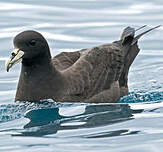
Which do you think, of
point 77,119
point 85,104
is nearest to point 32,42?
point 85,104

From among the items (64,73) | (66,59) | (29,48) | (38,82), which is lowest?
(38,82)

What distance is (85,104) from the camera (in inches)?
477

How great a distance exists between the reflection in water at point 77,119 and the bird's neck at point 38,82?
363mm

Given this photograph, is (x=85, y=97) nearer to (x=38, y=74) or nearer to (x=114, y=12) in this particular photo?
(x=38, y=74)

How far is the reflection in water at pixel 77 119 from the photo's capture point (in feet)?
34.2

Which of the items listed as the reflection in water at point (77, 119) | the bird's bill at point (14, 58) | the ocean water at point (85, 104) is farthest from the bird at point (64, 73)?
the reflection in water at point (77, 119)

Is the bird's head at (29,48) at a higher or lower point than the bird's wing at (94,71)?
higher

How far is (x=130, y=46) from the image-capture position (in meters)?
14.1

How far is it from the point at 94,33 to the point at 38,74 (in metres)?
5.83

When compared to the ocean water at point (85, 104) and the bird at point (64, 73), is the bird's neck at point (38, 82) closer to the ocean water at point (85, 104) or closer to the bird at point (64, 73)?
the bird at point (64, 73)

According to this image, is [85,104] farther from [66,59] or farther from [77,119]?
[66,59]

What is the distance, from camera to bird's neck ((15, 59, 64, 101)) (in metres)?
12.1

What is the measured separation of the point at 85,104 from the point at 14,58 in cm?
131

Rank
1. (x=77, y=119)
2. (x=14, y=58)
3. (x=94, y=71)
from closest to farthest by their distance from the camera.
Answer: (x=77, y=119)
(x=14, y=58)
(x=94, y=71)
